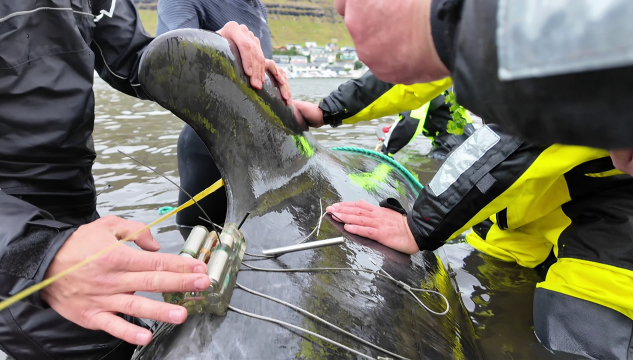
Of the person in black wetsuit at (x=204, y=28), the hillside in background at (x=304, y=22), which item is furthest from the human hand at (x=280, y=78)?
the hillside in background at (x=304, y=22)

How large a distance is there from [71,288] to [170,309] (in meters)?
0.30

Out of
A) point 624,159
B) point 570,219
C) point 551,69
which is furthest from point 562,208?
point 551,69

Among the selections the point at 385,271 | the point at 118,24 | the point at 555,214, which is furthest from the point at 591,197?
the point at 118,24

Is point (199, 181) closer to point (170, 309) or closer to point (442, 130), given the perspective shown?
point (170, 309)

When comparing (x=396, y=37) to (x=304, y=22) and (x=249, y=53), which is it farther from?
(x=304, y=22)

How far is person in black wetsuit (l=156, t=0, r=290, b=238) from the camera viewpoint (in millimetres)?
2287

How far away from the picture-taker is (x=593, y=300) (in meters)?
1.60

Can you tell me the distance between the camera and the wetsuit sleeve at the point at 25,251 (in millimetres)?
985

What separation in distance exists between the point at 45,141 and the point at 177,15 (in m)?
1.91

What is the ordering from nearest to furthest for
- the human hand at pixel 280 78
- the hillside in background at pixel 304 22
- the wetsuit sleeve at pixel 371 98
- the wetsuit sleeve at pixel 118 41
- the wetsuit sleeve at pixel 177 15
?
the human hand at pixel 280 78, the wetsuit sleeve at pixel 118 41, the wetsuit sleeve at pixel 371 98, the wetsuit sleeve at pixel 177 15, the hillside in background at pixel 304 22

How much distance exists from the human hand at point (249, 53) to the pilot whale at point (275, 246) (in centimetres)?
4

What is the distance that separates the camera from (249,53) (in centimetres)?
151

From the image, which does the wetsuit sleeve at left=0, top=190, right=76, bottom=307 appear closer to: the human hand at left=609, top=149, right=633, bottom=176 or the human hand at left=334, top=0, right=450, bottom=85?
the human hand at left=334, top=0, right=450, bottom=85

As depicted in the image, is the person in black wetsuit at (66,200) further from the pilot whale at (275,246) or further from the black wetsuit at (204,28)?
the black wetsuit at (204,28)
